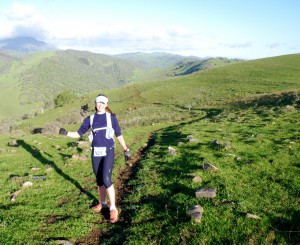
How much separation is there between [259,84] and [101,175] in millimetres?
70501

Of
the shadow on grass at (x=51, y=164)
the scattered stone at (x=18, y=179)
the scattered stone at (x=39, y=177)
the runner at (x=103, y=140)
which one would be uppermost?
the runner at (x=103, y=140)

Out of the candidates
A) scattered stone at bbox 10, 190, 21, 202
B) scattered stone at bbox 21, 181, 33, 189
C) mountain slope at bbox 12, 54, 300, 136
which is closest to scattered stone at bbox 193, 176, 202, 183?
scattered stone at bbox 10, 190, 21, 202

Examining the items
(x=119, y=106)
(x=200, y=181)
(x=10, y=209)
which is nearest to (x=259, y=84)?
(x=119, y=106)

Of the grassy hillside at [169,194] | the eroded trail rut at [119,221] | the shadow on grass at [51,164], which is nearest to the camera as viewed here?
the grassy hillside at [169,194]

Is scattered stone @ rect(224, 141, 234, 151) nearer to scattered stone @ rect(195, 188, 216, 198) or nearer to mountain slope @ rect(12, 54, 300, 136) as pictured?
scattered stone @ rect(195, 188, 216, 198)

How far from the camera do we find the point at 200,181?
12.7 meters

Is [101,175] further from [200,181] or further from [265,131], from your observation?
[265,131]

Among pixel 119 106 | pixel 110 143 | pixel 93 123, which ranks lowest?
pixel 119 106

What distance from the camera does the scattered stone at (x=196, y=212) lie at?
353 inches

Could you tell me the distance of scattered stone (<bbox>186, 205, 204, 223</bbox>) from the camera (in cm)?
897

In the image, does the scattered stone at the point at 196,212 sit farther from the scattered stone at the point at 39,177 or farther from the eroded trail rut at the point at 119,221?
the scattered stone at the point at 39,177

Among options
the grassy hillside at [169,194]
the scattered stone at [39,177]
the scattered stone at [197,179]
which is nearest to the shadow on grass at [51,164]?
the grassy hillside at [169,194]

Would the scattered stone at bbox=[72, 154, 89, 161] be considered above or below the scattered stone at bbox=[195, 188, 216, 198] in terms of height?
below

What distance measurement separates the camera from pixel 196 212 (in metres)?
9.27
